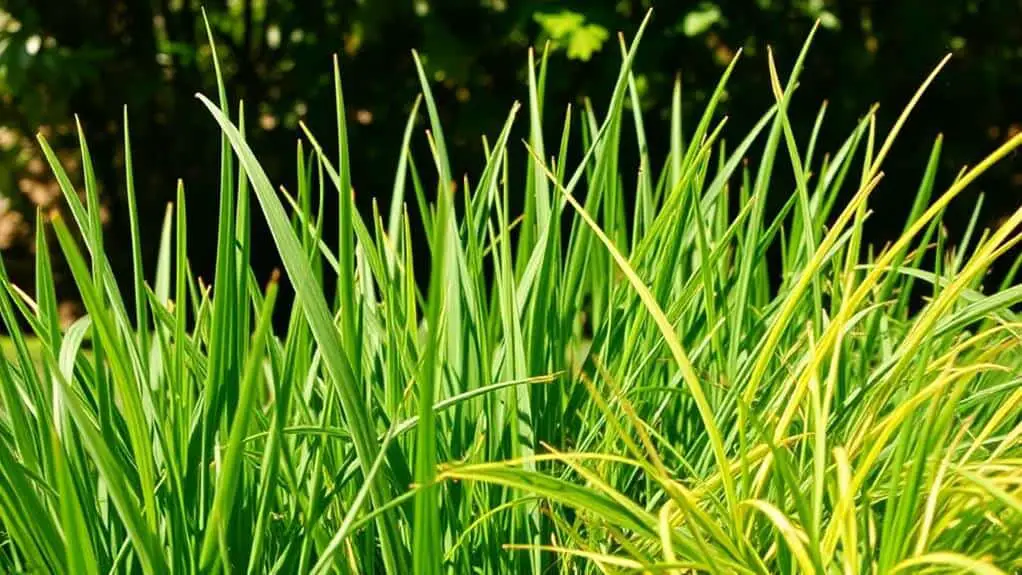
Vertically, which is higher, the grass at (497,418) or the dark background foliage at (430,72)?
the grass at (497,418)

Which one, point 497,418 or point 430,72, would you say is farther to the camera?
point 430,72

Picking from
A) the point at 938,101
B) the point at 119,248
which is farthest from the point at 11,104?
the point at 938,101

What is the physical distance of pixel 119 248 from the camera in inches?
183

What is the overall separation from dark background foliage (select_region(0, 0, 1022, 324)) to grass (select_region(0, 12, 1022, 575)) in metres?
2.29

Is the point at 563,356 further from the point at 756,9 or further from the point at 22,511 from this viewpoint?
the point at 756,9

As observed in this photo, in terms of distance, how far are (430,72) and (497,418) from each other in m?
2.87

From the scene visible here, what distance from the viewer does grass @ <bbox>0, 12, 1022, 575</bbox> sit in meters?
0.87

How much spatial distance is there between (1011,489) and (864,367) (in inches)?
15.2

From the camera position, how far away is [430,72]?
12.8 ft

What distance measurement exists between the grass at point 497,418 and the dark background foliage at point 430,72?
90.2 inches

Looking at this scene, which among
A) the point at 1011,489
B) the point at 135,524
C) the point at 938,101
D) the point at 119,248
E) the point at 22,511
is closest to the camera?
the point at 135,524

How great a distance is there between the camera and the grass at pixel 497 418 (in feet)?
2.85

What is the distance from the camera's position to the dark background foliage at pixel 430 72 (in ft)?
12.5

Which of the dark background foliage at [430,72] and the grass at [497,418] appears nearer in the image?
the grass at [497,418]
